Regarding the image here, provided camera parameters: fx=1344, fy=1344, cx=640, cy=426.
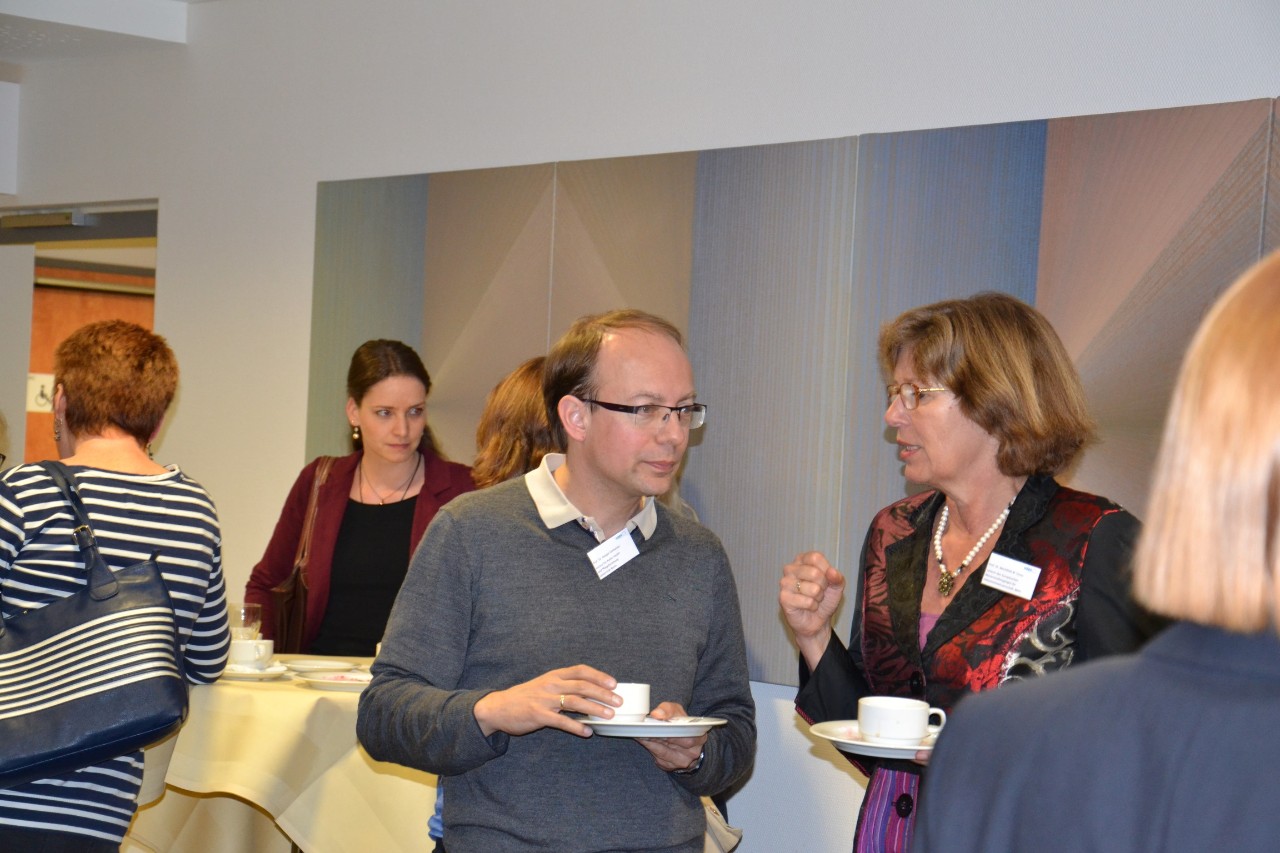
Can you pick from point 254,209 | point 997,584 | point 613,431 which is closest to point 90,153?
point 254,209

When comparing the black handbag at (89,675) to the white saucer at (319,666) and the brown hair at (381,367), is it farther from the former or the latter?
the brown hair at (381,367)

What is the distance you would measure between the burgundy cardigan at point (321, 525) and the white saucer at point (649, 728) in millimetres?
2205

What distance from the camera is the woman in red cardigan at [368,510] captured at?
13.5ft

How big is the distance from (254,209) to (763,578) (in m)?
2.93

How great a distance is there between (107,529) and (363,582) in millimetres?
1405

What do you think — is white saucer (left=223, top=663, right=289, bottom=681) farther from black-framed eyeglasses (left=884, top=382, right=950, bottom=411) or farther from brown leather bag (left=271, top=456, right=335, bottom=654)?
black-framed eyeglasses (left=884, top=382, right=950, bottom=411)

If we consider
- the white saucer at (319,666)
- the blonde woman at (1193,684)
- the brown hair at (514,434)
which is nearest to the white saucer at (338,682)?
the white saucer at (319,666)

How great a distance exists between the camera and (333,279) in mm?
5219

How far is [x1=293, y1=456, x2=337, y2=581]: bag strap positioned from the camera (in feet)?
13.8

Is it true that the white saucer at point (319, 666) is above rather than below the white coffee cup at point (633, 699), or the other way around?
below

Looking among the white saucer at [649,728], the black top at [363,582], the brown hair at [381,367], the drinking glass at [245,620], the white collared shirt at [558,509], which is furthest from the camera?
the brown hair at [381,367]

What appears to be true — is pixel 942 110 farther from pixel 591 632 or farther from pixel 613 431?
pixel 591 632

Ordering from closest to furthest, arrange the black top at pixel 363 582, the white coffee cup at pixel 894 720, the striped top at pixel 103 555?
the white coffee cup at pixel 894 720
the striped top at pixel 103 555
the black top at pixel 363 582

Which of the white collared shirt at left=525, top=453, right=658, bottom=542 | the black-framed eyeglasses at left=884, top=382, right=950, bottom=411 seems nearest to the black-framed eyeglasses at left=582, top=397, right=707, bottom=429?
the white collared shirt at left=525, top=453, right=658, bottom=542
